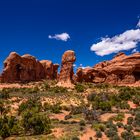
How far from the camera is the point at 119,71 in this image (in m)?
61.5

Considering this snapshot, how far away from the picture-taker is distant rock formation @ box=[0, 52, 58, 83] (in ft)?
231

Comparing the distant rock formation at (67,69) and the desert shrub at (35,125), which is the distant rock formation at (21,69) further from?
the desert shrub at (35,125)

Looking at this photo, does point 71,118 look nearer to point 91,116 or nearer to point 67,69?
point 91,116

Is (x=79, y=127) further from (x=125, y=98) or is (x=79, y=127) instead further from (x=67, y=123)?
(x=125, y=98)

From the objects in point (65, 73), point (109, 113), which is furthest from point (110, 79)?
point (109, 113)

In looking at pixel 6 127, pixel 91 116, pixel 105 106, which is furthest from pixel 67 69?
pixel 6 127

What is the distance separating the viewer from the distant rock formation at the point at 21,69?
231 ft

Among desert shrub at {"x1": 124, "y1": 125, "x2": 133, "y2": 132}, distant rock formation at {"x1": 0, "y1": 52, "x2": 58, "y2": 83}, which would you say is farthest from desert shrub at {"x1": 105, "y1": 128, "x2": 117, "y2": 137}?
distant rock formation at {"x1": 0, "y1": 52, "x2": 58, "y2": 83}

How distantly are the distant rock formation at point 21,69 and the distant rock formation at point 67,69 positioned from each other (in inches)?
596

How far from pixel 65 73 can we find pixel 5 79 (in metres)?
18.4

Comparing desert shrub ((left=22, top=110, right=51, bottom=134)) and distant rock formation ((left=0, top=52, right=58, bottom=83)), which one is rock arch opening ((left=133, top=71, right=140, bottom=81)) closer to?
distant rock formation ((left=0, top=52, right=58, bottom=83))

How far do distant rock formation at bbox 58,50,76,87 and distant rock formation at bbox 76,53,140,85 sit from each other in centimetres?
789

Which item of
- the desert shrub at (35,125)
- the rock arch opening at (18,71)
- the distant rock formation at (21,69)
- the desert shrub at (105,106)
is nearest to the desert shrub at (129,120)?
the desert shrub at (105,106)

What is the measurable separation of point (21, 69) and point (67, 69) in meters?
17.7
